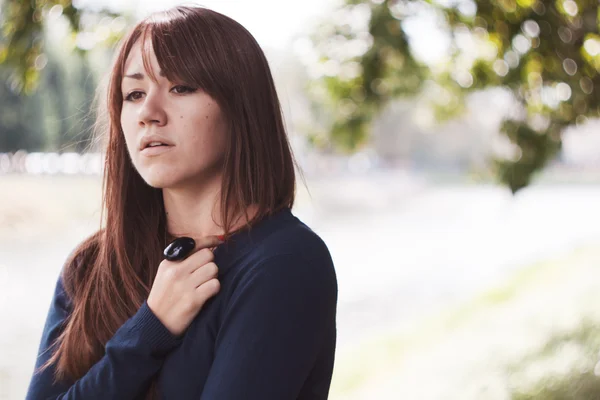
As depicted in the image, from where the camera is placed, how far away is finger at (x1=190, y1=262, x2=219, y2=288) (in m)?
1.18

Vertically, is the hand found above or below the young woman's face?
below

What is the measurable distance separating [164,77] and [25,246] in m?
15.5

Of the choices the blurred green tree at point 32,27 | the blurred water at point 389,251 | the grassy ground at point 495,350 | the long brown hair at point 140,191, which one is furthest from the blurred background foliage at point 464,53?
the long brown hair at point 140,191

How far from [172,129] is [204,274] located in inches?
10.0

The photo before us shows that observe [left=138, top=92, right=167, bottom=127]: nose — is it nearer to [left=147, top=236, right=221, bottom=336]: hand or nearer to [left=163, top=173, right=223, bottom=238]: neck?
[left=163, top=173, right=223, bottom=238]: neck

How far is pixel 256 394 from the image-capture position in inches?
42.0

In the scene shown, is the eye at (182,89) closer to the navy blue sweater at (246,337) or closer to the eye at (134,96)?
the eye at (134,96)

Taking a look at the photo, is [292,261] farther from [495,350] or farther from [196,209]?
[495,350]

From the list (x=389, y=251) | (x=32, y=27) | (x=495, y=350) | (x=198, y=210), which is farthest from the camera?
(x=389, y=251)

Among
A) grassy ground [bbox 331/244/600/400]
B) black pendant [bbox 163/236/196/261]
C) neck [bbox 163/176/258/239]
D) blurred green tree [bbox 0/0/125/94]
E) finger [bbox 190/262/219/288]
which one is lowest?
grassy ground [bbox 331/244/600/400]

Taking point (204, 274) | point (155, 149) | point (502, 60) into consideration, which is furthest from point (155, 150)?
point (502, 60)

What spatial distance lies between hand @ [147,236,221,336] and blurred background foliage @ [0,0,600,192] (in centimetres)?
222

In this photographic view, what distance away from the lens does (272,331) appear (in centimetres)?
109

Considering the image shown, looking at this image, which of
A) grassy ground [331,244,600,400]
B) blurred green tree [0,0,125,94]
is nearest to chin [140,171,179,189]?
blurred green tree [0,0,125,94]
